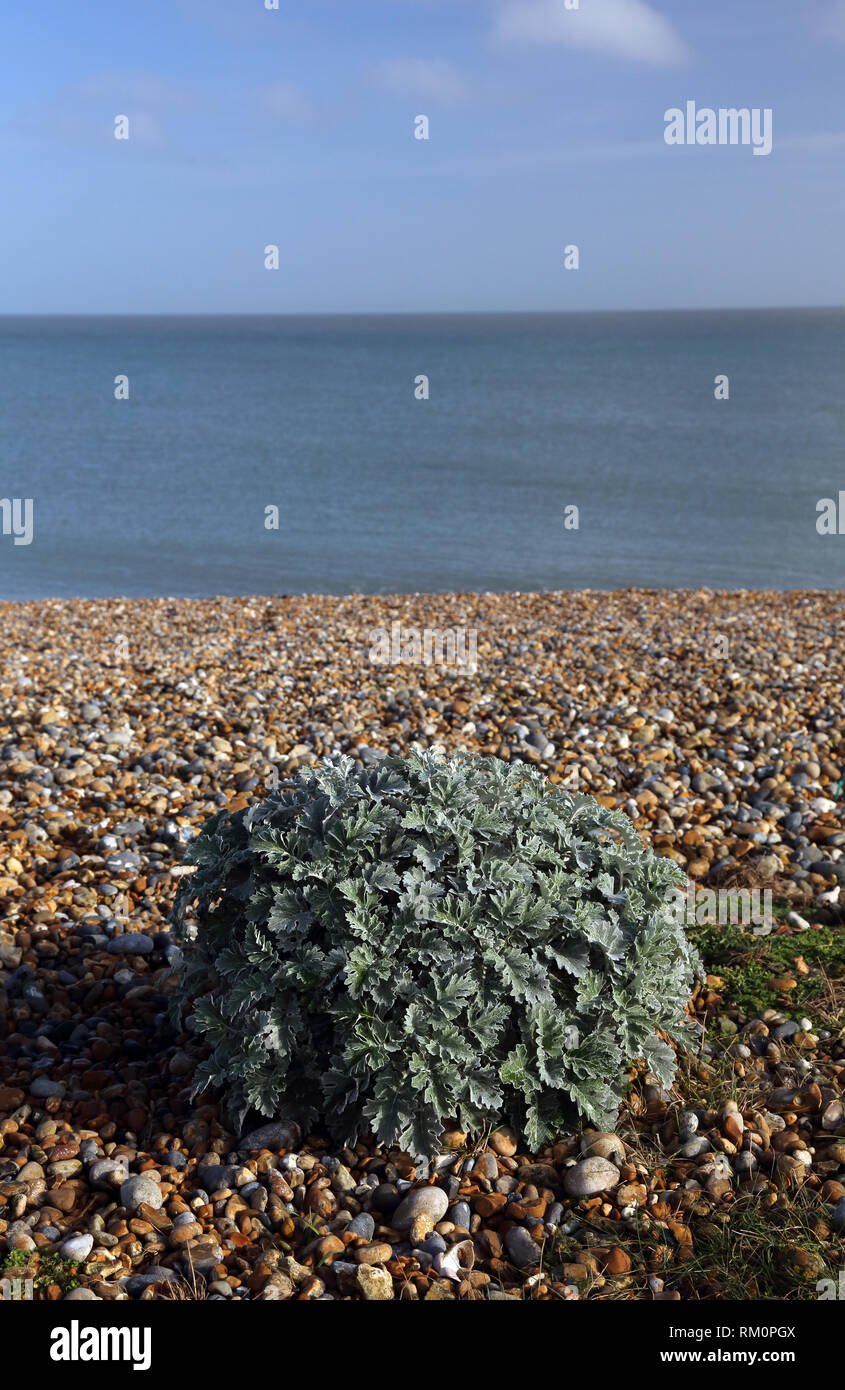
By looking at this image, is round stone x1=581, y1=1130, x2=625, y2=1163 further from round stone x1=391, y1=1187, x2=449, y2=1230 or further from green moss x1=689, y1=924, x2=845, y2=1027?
green moss x1=689, y1=924, x2=845, y2=1027

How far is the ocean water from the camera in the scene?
23067mm

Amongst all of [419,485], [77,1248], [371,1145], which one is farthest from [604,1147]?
[419,485]

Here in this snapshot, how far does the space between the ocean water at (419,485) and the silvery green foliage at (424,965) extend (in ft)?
56.8

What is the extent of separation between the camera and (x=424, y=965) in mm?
3514

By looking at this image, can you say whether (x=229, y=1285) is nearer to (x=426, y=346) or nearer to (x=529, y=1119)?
(x=529, y=1119)

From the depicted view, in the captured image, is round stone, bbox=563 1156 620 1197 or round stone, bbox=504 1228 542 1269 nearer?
round stone, bbox=504 1228 542 1269

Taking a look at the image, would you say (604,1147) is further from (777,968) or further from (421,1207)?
(777,968)

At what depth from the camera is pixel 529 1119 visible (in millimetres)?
3502

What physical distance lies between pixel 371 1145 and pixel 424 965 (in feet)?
2.18

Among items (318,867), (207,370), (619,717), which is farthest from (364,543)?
(207,370)

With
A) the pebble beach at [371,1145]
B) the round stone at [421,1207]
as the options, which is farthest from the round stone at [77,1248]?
the round stone at [421,1207]

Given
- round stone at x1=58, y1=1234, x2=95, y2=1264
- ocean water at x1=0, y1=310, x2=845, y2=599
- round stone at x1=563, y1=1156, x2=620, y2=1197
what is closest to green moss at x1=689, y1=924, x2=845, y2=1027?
round stone at x1=563, y1=1156, x2=620, y2=1197

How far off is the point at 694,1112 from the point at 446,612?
11.9 meters

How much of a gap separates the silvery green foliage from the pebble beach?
212 mm
